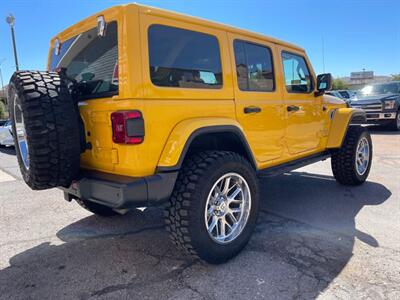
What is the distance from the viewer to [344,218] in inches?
153

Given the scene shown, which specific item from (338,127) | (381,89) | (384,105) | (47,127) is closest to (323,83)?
(338,127)

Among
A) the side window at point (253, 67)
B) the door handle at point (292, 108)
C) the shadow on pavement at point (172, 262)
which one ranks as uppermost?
the side window at point (253, 67)

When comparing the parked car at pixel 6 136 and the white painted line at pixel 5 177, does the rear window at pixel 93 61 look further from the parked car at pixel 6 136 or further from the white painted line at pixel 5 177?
the parked car at pixel 6 136

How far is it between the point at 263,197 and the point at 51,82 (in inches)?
129

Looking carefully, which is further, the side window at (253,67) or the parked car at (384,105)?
the parked car at (384,105)

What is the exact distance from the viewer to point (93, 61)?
2.89 metres

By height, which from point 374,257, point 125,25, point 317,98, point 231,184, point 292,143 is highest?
point 125,25

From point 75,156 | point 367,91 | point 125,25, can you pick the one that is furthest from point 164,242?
point 367,91

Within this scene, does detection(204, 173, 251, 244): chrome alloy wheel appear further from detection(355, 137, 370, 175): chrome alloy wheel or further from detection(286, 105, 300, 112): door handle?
detection(355, 137, 370, 175): chrome alloy wheel

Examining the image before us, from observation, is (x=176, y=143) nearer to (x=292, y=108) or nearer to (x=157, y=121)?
(x=157, y=121)

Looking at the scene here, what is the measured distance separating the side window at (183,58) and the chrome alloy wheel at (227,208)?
86 cm

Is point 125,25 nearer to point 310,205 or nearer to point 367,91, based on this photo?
point 310,205

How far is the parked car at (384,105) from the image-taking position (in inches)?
485

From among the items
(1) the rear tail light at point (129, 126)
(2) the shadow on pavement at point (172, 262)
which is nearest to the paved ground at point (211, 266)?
(2) the shadow on pavement at point (172, 262)
